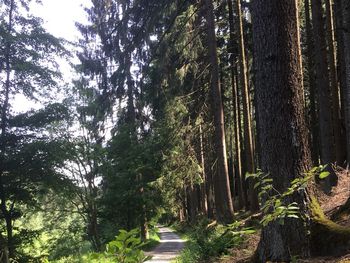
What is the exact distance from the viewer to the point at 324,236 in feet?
15.7

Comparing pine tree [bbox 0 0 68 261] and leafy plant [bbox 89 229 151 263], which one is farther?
pine tree [bbox 0 0 68 261]

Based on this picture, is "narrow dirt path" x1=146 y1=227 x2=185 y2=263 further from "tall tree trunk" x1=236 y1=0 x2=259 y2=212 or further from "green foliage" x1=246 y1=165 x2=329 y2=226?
"green foliage" x1=246 y1=165 x2=329 y2=226

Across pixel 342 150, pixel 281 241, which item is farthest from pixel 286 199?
pixel 342 150

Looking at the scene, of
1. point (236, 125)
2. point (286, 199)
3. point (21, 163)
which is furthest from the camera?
point (236, 125)

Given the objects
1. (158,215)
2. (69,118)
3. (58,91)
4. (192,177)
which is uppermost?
(58,91)

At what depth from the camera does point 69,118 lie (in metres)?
16.8

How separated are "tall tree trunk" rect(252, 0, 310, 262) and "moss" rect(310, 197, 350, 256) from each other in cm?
15

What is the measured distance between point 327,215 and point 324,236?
2.65 metres

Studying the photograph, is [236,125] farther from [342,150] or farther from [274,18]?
[274,18]

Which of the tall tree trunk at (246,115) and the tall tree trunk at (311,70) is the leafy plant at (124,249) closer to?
the tall tree trunk at (246,115)

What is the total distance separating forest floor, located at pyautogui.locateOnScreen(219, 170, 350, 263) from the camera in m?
4.62

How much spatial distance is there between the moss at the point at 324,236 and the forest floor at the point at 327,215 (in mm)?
167

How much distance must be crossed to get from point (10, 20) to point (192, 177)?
9.85 m

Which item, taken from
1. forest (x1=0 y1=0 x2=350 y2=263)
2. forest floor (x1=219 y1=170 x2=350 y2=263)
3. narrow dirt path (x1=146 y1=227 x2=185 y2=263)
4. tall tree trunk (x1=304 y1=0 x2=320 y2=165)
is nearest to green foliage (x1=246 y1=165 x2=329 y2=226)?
forest (x1=0 y1=0 x2=350 y2=263)
